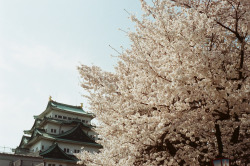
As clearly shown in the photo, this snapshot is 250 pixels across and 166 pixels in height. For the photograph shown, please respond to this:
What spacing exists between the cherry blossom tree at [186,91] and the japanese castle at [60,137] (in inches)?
946

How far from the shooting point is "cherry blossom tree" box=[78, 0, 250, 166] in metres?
5.29

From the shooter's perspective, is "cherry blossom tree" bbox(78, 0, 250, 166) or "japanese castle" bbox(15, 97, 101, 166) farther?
"japanese castle" bbox(15, 97, 101, 166)

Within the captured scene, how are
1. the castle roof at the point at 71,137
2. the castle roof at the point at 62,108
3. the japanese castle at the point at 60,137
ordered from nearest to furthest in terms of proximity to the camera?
the japanese castle at the point at 60,137
the castle roof at the point at 71,137
the castle roof at the point at 62,108

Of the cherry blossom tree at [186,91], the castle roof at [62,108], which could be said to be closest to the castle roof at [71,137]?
the castle roof at [62,108]

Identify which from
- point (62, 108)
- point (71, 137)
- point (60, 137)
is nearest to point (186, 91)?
point (60, 137)

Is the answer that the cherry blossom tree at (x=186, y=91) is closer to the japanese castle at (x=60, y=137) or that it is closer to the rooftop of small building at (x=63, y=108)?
the japanese castle at (x=60, y=137)

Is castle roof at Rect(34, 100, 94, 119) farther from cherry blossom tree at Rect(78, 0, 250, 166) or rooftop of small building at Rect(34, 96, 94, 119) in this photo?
cherry blossom tree at Rect(78, 0, 250, 166)

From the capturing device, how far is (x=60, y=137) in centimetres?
3278

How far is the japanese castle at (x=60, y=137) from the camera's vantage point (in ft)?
97.7

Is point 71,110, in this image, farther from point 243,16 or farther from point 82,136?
point 243,16

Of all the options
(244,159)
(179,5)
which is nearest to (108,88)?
(179,5)

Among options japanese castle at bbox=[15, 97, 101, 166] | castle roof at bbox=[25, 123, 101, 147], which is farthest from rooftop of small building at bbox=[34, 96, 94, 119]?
castle roof at bbox=[25, 123, 101, 147]

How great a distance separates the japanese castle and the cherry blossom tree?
24.0m

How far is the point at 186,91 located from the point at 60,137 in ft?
101
